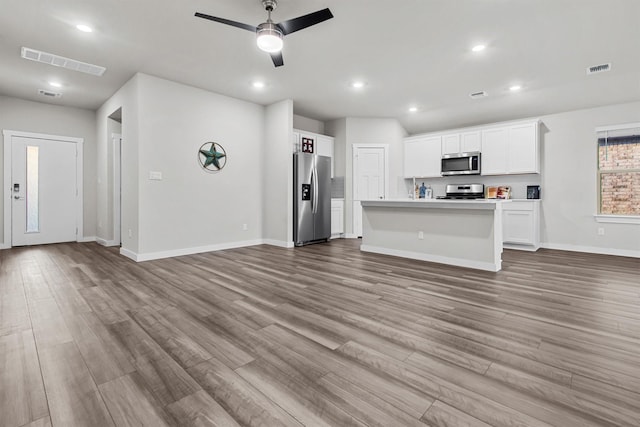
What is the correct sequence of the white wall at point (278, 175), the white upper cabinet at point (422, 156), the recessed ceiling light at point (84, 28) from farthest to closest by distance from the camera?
the white upper cabinet at point (422, 156) → the white wall at point (278, 175) → the recessed ceiling light at point (84, 28)

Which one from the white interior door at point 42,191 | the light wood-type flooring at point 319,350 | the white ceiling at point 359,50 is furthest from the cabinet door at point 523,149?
the white interior door at point 42,191

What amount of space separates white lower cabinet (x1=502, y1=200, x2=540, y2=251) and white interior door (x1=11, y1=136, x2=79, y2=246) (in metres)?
8.78

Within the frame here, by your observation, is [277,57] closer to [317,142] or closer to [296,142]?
[296,142]

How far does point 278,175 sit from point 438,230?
311 centimetres

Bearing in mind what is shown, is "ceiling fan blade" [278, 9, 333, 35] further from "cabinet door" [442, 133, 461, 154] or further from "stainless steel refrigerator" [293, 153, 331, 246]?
"cabinet door" [442, 133, 461, 154]

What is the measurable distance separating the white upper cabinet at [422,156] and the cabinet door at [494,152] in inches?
→ 35.5

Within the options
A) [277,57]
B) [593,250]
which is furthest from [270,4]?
[593,250]

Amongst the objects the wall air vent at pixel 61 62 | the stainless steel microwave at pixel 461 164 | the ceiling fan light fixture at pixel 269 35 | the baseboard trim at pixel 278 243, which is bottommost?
the baseboard trim at pixel 278 243

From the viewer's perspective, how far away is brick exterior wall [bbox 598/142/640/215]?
5.18m

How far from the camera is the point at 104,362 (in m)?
1.79

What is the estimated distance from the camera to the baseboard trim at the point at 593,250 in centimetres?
514

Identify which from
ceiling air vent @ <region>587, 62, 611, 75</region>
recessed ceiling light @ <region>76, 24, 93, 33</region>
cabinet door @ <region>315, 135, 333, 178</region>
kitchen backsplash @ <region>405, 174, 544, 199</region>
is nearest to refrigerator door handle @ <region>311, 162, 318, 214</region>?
cabinet door @ <region>315, 135, 333, 178</region>

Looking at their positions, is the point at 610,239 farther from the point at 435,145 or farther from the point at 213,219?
the point at 213,219

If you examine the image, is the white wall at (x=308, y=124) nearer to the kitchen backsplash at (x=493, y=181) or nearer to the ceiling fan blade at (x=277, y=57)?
the kitchen backsplash at (x=493, y=181)
